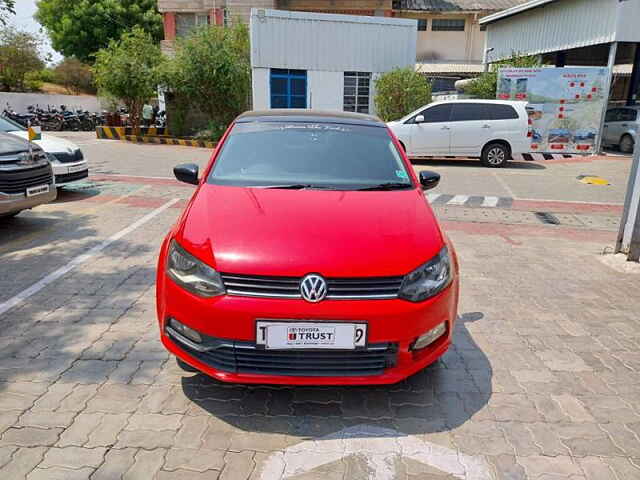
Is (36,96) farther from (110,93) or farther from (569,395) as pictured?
(569,395)

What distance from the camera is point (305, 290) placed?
2643 mm

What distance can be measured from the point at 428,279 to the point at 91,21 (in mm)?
40446

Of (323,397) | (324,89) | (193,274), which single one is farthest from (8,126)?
(324,89)

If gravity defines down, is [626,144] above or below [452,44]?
below

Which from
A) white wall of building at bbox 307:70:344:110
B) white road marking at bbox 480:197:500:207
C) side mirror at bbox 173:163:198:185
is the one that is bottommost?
white road marking at bbox 480:197:500:207

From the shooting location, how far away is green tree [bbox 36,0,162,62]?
3562 cm

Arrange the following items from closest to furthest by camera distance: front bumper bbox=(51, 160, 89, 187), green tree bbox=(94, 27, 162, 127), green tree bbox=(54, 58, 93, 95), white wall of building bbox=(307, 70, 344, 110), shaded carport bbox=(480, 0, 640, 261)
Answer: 1. front bumper bbox=(51, 160, 89, 187)
2. shaded carport bbox=(480, 0, 640, 261)
3. green tree bbox=(94, 27, 162, 127)
4. white wall of building bbox=(307, 70, 344, 110)
5. green tree bbox=(54, 58, 93, 95)

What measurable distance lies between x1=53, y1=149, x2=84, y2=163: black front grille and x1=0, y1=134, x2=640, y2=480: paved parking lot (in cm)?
329

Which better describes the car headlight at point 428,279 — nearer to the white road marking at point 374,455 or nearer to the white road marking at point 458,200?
the white road marking at point 374,455

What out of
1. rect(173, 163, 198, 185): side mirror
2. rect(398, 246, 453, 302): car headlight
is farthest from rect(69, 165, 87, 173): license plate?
rect(398, 246, 453, 302): car headlight

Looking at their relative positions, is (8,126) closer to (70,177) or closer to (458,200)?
(70,177)

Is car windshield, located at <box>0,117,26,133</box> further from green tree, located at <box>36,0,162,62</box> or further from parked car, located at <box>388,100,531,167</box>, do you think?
green tree, located at <box>36,0,162,62</box>

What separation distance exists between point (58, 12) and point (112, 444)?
139ft

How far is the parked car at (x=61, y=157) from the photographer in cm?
864
